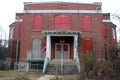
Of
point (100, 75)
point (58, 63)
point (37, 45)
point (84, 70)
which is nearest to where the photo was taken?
point (100, 75)

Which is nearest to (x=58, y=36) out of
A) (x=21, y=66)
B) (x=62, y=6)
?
(x=21, y=66)

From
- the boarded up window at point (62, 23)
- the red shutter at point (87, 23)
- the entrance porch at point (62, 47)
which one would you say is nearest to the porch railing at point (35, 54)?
the entrance porch at point (62, 47)

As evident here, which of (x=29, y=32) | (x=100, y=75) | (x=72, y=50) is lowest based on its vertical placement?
(x=100, y=75)

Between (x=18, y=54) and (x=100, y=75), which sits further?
(x=18, y=54)

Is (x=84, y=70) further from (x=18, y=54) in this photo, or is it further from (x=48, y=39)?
(x=18, y=54)

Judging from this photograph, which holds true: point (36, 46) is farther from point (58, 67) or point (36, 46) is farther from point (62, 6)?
point (62, 6)

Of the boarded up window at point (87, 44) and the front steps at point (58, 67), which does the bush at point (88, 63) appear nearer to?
the front steps at point (58, 67)

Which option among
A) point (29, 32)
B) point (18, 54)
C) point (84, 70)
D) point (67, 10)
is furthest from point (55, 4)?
point (84, 70)

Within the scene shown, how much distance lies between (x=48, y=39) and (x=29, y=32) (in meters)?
3.88

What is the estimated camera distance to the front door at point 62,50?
3303cm

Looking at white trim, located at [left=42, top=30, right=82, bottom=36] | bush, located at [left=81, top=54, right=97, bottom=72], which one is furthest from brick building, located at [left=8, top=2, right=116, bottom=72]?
bush, located at [left=81, top=54, right=97, bottom=72]

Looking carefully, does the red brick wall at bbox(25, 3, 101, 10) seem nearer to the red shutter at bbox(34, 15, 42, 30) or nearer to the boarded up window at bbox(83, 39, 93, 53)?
the red shutter at bbox(34, 15, 42, 30)

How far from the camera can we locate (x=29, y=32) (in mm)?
33781

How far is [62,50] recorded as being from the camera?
33.3 m
